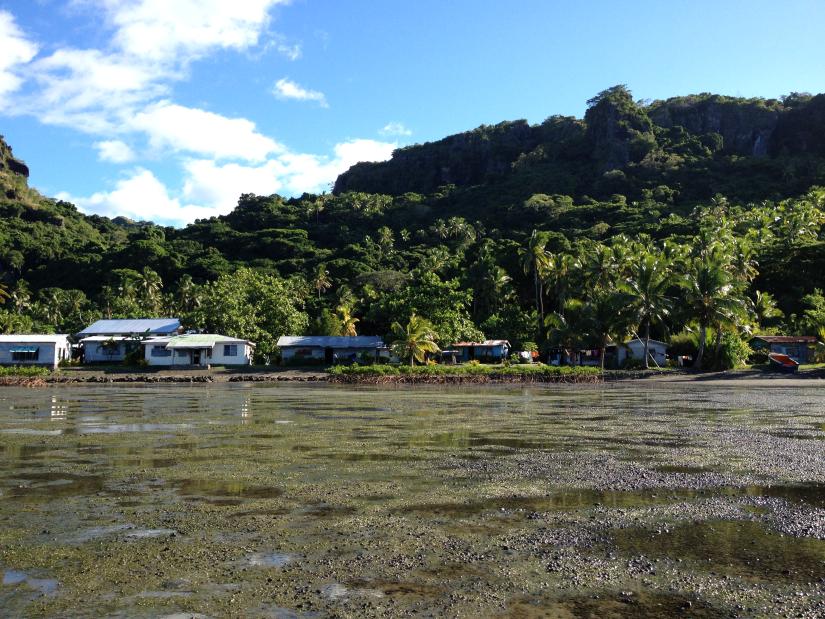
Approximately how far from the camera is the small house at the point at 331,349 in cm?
6169

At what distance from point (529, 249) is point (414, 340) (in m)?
22.9

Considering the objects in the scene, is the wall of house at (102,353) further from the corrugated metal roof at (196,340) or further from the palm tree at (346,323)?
the palm tree at (346,323)

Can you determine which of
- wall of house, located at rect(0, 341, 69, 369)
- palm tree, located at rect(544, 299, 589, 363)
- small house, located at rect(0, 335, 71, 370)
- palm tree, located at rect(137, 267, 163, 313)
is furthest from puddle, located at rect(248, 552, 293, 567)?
palm tree, located at rect(137, 267, 163, 313)

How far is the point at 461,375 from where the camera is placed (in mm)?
49625

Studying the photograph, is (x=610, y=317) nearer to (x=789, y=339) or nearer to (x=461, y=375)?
(x=461, y=375)

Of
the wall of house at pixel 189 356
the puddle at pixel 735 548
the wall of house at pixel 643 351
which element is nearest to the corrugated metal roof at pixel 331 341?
the wall of house at pixel 189 356

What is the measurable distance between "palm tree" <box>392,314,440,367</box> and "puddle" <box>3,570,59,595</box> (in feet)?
161

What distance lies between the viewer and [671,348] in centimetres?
6034

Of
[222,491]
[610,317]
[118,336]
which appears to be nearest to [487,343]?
[610,317]

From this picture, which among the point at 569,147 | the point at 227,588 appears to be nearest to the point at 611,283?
the point at 227,588

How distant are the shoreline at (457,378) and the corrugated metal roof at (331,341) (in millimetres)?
8805

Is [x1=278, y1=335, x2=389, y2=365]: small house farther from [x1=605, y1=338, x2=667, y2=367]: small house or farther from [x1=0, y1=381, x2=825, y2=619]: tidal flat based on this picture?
[x1=0, y1=381, x2=825, y2=619]: tidal flat

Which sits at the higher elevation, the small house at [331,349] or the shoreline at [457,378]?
the small house at [331,349]

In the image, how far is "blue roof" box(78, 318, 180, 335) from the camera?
65438mm
